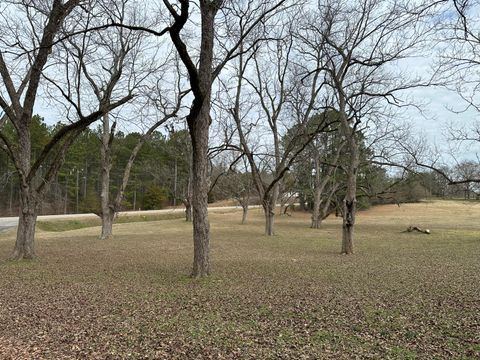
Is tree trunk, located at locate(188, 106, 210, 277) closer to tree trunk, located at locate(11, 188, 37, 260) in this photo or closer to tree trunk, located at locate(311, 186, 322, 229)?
tree trunk, located at locate(11, 188, 37, 260)

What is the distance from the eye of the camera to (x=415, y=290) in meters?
7.12

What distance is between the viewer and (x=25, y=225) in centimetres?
1051

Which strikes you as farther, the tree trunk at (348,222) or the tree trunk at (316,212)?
the tree trunk at (316,212)

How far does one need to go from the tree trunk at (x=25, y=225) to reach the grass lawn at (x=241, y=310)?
545 mm

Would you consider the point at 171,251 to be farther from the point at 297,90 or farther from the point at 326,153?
the point at 326,153

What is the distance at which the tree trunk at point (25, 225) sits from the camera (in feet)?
34.5

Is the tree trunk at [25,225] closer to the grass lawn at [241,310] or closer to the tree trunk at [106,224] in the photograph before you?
the grass lawn at [241,310]

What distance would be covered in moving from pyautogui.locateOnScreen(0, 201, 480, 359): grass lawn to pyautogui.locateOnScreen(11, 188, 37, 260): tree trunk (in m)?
0.54

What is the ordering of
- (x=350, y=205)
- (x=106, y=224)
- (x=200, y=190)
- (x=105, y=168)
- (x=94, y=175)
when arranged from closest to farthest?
(x=200, y=190), (x=350, y=205), (x=105, y=168), (x=106, y=224), (x=94, y=175)

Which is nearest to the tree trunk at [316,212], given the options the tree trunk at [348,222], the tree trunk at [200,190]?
the tree trunk at [348,222]

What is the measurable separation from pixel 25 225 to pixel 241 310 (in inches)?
289

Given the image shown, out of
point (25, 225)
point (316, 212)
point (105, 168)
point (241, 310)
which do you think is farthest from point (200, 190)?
point (316, 212)

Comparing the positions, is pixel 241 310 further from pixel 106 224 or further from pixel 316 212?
pixel 316 212

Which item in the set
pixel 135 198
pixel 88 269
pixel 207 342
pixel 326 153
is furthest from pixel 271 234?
pixel 135 198
